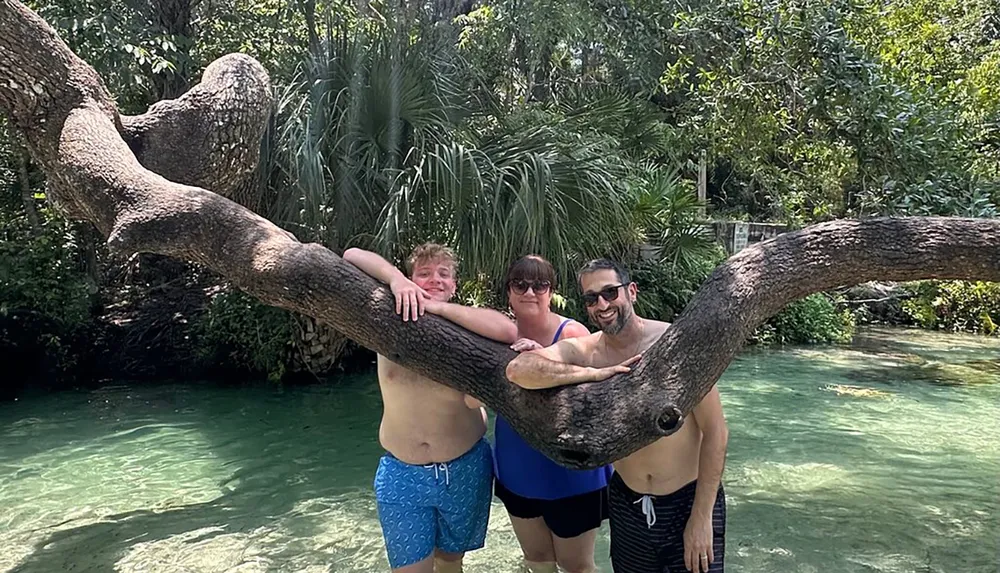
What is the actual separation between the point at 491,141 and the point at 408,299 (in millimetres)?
6643

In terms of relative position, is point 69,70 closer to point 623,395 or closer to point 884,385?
point 623,395

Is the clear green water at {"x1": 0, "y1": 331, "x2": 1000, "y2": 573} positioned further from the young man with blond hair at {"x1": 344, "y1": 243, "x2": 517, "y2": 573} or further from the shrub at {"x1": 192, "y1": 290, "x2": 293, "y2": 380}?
the young man with blond hair at {"x1": 344, "y1": 243, "x2": 517, "y2": 573}

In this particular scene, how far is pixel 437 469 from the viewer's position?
3223mm

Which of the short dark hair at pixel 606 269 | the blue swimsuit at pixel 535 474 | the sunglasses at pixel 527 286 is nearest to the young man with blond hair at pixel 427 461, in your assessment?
the blue swimsuit at pixel 535 474

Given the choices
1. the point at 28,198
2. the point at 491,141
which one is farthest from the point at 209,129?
the point at 28,198

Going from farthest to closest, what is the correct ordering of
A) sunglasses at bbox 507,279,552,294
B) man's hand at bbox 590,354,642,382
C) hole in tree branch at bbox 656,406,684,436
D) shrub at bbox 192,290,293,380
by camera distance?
shrub at bbox 192,290,293,380 → sunglasses at bbox 507,279,552,294 → man's hand at bbox 590,354,642,382 → hole in tree branch at bbox 656,406,684,436

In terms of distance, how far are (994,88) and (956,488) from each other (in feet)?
19.4

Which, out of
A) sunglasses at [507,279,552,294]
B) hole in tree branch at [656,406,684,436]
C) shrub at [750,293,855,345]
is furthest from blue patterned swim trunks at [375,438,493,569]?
shrub at [750,293,855,345]

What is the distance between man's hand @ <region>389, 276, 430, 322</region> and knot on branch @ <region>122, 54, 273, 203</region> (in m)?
2.62

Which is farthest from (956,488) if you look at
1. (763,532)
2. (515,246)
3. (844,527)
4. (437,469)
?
(437,469)

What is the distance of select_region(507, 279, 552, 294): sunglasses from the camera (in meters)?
3.10

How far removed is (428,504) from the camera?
3.21 metres

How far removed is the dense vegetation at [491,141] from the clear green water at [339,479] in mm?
1635

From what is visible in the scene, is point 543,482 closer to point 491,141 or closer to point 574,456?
point 574,456
